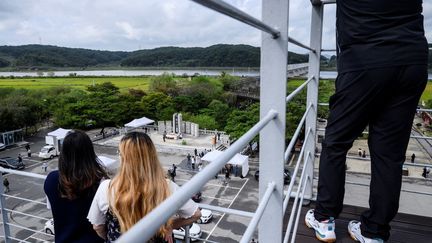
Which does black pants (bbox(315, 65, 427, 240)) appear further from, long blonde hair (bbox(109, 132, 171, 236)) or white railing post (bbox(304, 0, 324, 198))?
long blonde hair (bbox(109, 132, 171, 236))

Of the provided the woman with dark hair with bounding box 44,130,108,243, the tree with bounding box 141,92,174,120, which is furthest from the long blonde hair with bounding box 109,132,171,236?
the tree with bounding box 141,92,174,120

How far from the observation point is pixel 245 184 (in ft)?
39.3

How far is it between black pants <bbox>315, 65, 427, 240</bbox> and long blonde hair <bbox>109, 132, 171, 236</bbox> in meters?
0.75

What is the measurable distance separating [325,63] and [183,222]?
60.4 inches

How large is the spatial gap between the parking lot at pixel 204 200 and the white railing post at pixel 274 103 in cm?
603

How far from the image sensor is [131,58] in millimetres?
65812

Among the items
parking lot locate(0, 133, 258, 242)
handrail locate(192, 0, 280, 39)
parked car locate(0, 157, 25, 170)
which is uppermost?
handrail locate(192, 0, 280, 39)

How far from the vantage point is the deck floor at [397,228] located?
156cm

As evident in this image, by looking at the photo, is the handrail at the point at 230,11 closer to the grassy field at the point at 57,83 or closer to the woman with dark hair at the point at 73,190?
the woman with dark hair at the point at 73,190

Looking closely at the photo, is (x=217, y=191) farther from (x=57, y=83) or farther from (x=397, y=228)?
(x=57, y=83)

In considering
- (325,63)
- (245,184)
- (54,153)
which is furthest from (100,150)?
(325,63)

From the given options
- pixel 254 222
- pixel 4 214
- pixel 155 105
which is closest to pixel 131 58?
pixel 155 105

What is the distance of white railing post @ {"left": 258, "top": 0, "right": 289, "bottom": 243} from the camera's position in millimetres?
748

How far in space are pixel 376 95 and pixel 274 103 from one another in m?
0.60
